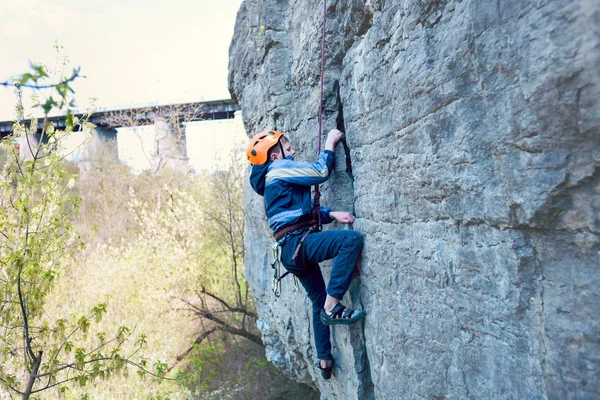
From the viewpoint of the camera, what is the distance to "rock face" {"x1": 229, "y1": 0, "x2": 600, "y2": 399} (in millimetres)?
1471

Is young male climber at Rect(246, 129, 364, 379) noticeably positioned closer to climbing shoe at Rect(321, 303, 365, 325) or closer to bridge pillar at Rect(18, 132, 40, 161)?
climbing shoe at Rect(321, 303, 365, 325)

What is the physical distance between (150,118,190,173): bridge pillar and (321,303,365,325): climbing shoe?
1442 cm

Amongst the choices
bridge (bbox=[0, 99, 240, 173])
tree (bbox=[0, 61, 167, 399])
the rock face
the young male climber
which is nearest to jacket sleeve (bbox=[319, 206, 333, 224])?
the young male climber

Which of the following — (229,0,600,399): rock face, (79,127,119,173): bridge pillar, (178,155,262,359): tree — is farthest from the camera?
(79,127,119,173): bridge pillar

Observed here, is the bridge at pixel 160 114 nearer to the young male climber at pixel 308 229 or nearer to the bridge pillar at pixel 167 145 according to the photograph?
the bridge pillar at pixel 167 145

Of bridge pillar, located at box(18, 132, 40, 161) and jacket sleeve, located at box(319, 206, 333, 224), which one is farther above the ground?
bridge pillar, located at box(18, 132, 40, 161)

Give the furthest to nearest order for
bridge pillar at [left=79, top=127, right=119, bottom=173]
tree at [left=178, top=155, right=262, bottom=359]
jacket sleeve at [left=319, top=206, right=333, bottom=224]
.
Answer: bridge pillar at [left=79, top=127, right=119, bottom=173], tree at [left=178, top=155, right=262, bottom=359], jacket sleeve at [left=319, top=206, right=333, bottom=224]

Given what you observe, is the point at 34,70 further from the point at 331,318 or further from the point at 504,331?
the point at 331,318

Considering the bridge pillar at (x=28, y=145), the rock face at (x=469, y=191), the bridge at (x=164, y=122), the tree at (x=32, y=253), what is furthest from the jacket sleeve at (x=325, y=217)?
the bridge at (x=164, y=122)

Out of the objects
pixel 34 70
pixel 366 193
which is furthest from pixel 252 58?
pixel 34 70

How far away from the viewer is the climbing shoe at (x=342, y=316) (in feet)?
9.83

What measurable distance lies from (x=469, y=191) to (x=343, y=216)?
1408 millimetres

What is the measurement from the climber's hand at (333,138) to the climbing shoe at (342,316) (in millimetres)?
1132

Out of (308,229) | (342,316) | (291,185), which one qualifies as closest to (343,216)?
(308,229)
